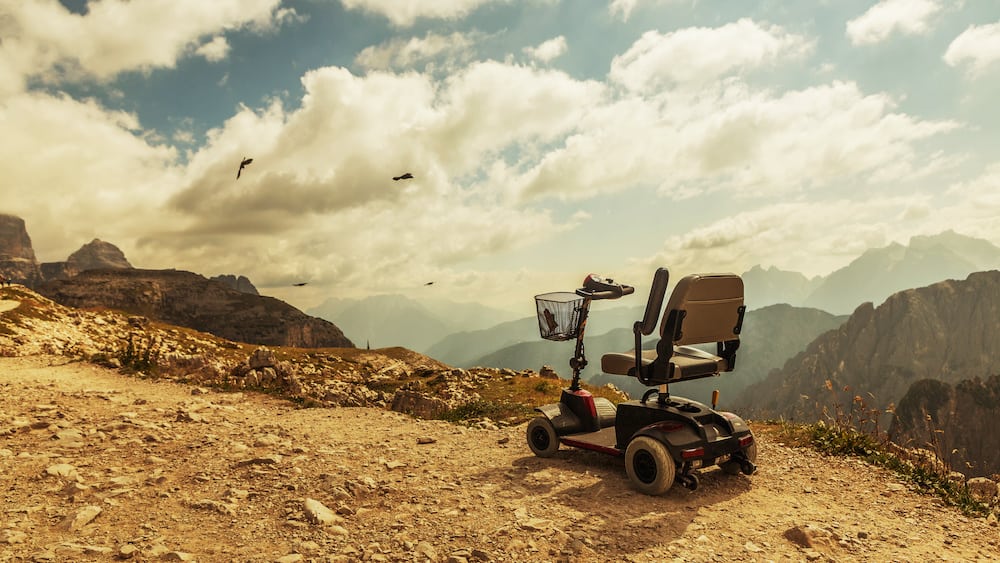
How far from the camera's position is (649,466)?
21.4ft

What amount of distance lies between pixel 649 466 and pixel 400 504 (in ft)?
10.7

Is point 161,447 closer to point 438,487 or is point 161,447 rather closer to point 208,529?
point 208,529

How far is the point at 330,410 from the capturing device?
38.7 ft

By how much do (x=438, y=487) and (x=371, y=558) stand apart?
76.6 inches

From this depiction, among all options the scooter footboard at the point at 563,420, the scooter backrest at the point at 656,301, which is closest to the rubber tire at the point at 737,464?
the scooter footboard at the point at 563,420

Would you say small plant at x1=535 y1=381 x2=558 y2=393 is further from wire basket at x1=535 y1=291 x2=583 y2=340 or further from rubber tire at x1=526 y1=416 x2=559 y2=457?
wire basket at x1=535 y1=291 x2=583 y2=340

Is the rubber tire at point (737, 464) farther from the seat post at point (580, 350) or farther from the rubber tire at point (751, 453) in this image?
the seat post at point (580, 350)

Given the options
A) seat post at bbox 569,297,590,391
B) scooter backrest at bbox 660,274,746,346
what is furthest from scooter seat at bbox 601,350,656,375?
seat post at bbox 569,297,590,391

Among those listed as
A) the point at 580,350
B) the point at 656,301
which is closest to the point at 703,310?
the point at 656,301

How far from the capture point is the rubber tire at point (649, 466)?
622 centimetres

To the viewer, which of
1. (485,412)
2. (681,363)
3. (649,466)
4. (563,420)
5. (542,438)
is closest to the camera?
(649,466)

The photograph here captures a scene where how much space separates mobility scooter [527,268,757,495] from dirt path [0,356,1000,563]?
37 centimetres

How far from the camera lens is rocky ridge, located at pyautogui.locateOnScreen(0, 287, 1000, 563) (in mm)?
4816

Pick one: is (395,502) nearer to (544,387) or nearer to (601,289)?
(601,289)
